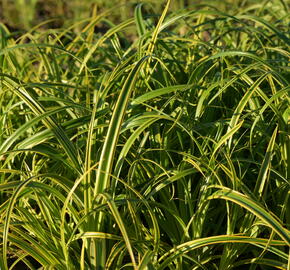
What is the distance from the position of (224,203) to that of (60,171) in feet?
2.09

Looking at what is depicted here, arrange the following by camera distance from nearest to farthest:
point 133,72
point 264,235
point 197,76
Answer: point 133,72 < point 264,235 < point 197,76

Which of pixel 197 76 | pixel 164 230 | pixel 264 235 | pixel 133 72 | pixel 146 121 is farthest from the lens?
pixel 197 76

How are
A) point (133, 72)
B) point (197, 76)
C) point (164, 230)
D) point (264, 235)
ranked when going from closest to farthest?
point (133, 72) → point (164, 230) → point (264, 235) → point (197, 76)

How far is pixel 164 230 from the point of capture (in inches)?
70.0

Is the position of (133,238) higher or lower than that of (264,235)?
higher

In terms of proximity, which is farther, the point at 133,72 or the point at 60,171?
the point at 60,171

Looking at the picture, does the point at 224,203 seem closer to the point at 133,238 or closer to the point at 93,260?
the point at 133,238

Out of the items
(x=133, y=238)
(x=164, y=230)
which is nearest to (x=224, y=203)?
(x=164, y=230)

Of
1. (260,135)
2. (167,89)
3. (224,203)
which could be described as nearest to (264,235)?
(224,203)

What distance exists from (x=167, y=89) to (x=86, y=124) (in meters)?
0.35

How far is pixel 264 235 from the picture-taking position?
1930 millimetres

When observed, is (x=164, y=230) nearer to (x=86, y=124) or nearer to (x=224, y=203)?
(x=224, y=203)

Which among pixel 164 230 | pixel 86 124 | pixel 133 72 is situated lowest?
pixel 164 230

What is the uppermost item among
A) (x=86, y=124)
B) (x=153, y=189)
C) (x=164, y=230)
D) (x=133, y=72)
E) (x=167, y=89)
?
(x=133, y=72)
